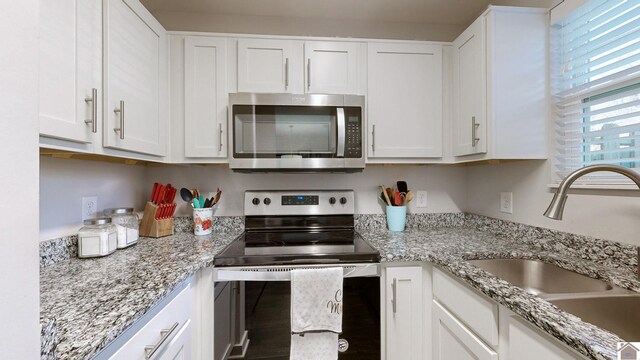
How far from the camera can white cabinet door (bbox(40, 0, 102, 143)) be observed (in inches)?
30.9

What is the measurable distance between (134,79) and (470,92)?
1.70 m

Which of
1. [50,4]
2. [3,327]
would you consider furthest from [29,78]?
[50,4]

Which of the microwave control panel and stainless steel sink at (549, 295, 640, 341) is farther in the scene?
the microwave control panel

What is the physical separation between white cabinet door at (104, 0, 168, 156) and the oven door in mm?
721

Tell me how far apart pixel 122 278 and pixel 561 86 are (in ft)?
6.63

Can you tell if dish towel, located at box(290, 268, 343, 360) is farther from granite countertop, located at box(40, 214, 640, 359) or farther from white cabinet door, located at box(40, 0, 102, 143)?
white cabinet door, located at box(40, 0, 102, 143)

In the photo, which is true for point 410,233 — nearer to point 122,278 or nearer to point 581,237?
point 581,237

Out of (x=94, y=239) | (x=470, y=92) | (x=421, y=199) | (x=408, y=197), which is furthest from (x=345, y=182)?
(x=94, y=239)

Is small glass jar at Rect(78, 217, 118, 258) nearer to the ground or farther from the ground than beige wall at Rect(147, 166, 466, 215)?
nearer to the ground

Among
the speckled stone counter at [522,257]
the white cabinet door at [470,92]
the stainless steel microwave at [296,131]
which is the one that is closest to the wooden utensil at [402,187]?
the speckled stone counter at [522,257]

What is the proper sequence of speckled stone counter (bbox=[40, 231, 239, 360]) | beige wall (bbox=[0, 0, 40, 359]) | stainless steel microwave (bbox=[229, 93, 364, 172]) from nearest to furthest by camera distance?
beige wall (bbox=[0, 0, 40, 359]) < speckled stone counter (bbox=[40, 231, 239, 360]) < stainless steel microwave (bbox=[229, 93, 364, 172])

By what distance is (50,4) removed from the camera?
80cm

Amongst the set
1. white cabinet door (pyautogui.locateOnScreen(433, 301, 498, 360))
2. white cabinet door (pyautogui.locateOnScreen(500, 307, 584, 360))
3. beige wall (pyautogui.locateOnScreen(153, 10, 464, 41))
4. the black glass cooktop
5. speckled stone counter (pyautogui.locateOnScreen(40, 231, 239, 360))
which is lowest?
white cabinet door (pyautogui.locateOnScreen(433, 301, 498, 360))

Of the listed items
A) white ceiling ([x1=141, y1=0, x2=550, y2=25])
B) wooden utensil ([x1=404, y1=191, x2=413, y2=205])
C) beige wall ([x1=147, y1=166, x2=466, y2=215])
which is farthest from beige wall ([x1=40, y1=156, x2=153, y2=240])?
wooden utensil ([x1=404, y1=191, x2=413, y2=205])
